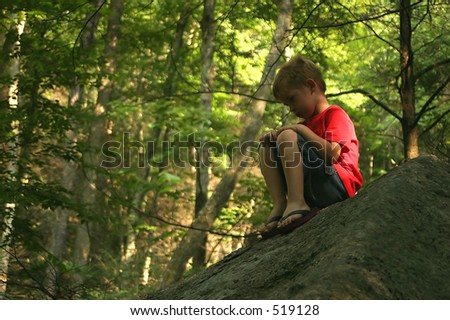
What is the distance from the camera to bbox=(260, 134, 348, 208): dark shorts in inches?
132

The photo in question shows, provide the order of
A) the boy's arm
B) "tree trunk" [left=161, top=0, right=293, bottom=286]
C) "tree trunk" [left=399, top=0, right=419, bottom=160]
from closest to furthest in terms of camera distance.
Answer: the boy's arm → "tree trunk" [left=399, top=0, right=419, bottom=160] → "tree trunk" [left=161, top=0, right=293, bottom=286]

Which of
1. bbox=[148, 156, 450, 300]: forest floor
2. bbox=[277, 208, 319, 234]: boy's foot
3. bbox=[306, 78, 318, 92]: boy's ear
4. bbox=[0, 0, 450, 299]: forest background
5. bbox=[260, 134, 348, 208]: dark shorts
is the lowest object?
bbox=[148, 156, 450, 300]: forest floor

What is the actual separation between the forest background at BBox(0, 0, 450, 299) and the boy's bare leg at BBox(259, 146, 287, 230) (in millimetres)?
687

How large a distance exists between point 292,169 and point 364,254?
122 centimetres

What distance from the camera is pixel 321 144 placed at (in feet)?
11.1

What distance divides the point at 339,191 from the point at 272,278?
1.19 meters

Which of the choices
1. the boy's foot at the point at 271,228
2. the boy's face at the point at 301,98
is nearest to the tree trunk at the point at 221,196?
the boy's face at the point at 301,98

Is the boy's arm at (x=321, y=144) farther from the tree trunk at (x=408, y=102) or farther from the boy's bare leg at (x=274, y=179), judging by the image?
the tree trunk at (x=408, y=102)

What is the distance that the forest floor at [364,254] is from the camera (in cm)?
200

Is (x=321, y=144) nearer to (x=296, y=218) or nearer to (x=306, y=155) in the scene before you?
(x=306, y=155)

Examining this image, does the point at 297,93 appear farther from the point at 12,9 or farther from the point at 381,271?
the point at 12,9

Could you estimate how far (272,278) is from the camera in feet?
7.79
